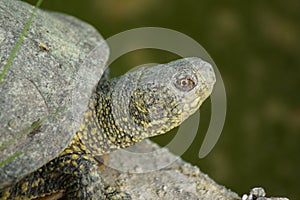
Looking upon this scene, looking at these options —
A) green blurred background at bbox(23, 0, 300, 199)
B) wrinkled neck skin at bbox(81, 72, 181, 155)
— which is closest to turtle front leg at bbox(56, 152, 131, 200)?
wrinkled neck skin at bbox(81, 72, 181, 155)

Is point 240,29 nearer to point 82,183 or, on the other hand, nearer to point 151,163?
point 151,163

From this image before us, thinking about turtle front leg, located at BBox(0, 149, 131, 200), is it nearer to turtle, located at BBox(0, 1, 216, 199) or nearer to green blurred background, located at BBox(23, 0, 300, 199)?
turtle, located at BBox(0, 1, 216, 199)

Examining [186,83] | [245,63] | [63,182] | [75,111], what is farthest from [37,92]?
[245,63]

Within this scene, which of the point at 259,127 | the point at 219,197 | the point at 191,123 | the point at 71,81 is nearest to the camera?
the point at 71,81

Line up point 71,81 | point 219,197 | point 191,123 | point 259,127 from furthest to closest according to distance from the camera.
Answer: point 259,127, point 191,123, point 219,197, point 71,81

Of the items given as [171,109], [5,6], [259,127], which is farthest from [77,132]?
[259,127]

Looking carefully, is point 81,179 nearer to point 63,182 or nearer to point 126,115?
point 63,182

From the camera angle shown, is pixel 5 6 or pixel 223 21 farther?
pixel 223 21

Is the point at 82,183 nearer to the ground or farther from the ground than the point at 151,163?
farther from the ground
